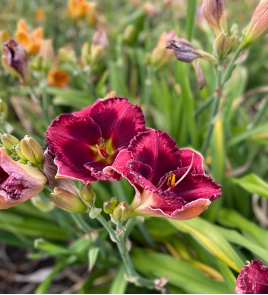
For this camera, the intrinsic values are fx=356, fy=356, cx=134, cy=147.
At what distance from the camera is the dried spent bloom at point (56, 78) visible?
1.44 m

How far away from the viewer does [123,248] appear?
0.67 metres

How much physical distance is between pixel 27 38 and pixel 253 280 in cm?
91

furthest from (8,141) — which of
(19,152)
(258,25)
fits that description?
(258,25)

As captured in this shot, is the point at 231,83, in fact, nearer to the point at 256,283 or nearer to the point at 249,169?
the point at 249,169

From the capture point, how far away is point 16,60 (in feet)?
2.79

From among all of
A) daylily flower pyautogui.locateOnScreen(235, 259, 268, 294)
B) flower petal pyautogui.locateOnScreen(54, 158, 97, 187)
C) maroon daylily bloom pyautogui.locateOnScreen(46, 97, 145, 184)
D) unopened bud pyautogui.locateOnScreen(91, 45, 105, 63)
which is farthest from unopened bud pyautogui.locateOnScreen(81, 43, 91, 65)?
daylily flower pyautogui.locateOnScreen(235, 259, 268, 294)

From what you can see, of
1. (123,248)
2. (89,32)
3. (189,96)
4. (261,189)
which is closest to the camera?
(123,248)

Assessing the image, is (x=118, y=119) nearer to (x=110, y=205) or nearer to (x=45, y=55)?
(x=110, y=205)

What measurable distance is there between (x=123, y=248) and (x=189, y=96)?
49cm

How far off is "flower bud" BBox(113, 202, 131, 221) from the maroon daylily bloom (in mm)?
51

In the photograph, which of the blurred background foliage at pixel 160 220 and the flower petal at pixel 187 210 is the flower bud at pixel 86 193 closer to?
the flower petal at pixel 187 210

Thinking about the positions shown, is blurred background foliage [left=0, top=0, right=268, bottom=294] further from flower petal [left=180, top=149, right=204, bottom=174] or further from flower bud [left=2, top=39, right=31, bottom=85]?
flower petal [left=180, top=149, right=204, bottom=174]

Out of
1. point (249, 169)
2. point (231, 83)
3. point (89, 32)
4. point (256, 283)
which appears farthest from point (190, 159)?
point (89, 32)

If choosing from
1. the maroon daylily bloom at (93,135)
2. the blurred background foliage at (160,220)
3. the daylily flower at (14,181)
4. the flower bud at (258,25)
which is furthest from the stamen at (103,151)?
the flower bud at (258,25)
